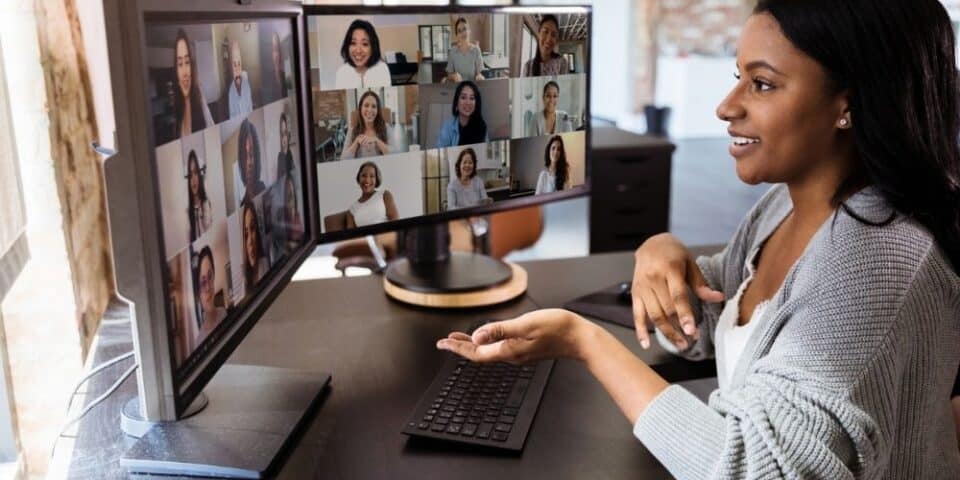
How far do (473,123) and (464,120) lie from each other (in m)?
0.02

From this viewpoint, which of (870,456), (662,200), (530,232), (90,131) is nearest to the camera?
(870,456)

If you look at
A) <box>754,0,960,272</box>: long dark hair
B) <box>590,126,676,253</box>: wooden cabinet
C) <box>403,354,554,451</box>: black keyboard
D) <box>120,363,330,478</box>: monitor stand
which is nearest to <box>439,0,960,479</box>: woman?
<box>754,0,960,272</box>: long dark hair

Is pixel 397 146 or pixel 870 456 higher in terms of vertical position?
pixel 397 146

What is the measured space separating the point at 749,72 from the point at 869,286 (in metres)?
0.29

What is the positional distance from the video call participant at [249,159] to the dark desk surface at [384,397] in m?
0.29

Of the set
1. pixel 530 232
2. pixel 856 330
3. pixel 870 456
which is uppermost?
pixel 856 330

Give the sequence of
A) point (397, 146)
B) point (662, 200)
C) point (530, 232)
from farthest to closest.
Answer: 1. point (662, 200)
2. point (530, 232)
3. point (397, 146)

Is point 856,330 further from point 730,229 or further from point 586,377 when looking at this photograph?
point 730,229

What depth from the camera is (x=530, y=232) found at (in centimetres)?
277

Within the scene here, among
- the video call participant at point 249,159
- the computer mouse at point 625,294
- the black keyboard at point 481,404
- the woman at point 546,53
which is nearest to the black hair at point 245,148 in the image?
the video call participant at point 249,159

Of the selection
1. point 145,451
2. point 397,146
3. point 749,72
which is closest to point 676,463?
Result: point 749,72

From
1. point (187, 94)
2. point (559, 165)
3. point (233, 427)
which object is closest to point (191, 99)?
point (187, 94)

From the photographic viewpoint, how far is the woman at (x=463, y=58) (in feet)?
4.38

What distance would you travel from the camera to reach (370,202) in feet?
4.33
